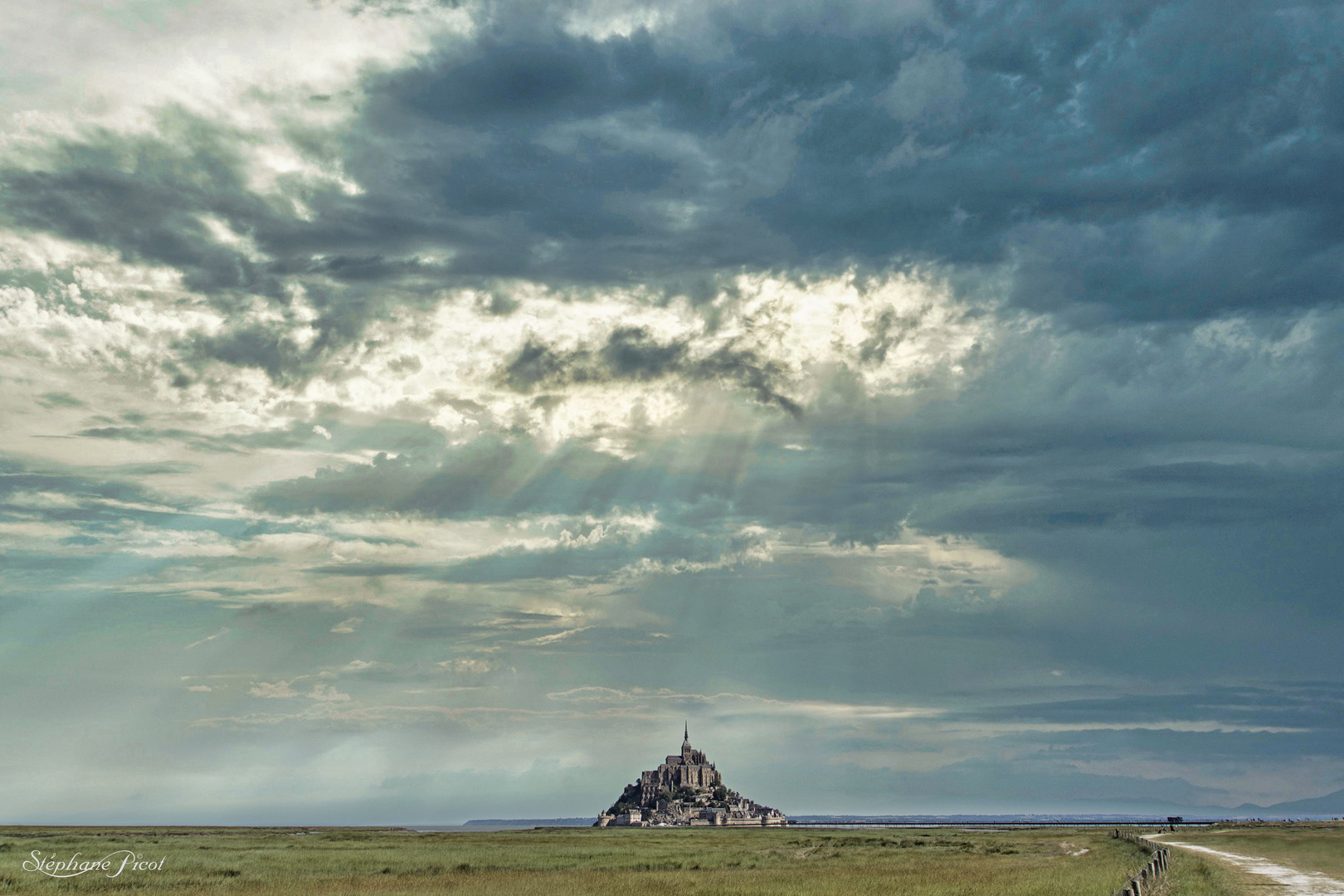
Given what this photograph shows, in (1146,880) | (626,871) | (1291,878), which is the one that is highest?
(1146,880)

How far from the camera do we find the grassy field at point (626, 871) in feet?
212

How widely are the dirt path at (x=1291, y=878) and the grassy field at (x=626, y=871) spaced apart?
9.40 ft

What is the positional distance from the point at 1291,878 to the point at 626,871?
52.0 metres

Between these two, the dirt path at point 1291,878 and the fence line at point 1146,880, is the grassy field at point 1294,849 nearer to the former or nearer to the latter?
the dirt path at point 1291,878

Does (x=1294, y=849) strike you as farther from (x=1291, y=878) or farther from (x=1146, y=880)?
(x=1146, y=880)

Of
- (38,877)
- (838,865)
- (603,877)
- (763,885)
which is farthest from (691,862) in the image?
(38,877)

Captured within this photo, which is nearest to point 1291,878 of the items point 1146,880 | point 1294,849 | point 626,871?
point 1146,880

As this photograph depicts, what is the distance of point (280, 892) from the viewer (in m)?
62.4

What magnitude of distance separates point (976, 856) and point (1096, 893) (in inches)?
2283

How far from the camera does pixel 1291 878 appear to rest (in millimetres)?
59250

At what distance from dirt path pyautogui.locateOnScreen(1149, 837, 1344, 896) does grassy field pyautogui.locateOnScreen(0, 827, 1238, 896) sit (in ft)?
9.40

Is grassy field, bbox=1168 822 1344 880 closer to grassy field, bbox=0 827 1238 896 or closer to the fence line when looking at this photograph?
grassy field, bbox=0 827 1238 896

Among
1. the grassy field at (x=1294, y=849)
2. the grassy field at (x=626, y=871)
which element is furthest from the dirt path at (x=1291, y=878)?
the grassy field at (x=626, y=871)

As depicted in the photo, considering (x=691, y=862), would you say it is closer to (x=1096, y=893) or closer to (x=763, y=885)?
(x=763, y=885)
